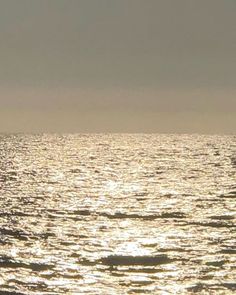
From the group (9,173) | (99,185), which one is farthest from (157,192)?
(9,173)

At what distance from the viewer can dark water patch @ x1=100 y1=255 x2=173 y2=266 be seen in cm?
5281

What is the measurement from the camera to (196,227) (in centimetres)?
7238

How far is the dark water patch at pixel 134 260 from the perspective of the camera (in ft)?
173

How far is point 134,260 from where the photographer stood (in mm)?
54000

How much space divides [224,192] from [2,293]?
Answer: 74344mm

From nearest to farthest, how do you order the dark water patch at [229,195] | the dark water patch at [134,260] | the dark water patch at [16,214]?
the dark water patch at [134,260], the dark water patch at [16,214], the dark water patch at [229,195]

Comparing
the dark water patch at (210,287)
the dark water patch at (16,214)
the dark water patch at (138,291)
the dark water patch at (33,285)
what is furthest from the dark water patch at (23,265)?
the dark water patch at (16,214)

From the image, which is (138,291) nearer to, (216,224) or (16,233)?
(16,233)

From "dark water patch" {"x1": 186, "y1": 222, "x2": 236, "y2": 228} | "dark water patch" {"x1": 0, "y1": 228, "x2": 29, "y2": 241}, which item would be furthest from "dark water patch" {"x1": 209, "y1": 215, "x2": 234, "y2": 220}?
"dark water patch" {"x1": 0, "y1": 228, "x2": 29, "y2": 241}

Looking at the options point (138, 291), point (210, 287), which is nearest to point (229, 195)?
point (210, 287)

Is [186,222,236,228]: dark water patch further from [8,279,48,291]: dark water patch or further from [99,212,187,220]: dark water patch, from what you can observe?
[8,279,48,291]: dark water patch

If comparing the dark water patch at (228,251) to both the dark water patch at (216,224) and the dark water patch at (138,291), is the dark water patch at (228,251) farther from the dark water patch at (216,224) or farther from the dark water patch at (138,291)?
the dark water patch at (138,291)

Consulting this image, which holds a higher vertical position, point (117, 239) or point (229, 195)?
point (229, 195)

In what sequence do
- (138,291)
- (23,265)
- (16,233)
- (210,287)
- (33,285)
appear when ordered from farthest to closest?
(16,233), (23,265), (33,285), (210,287), (138,291)
